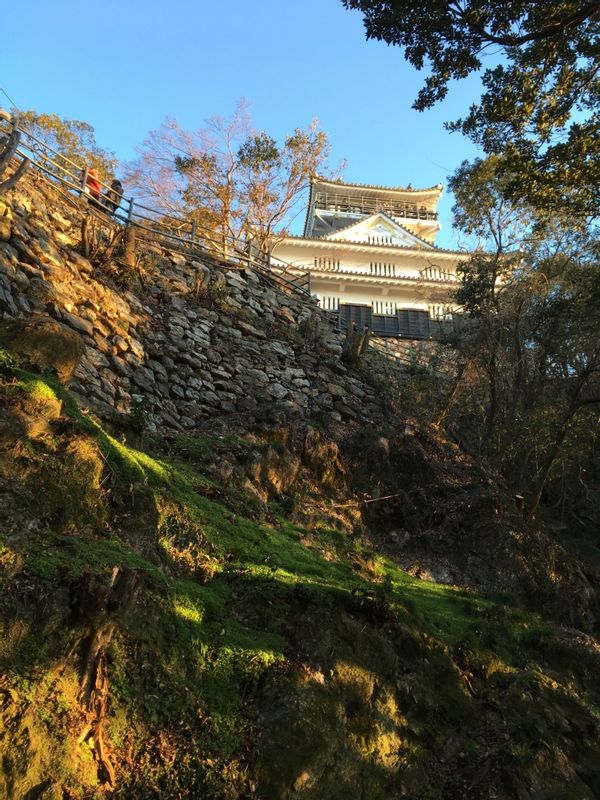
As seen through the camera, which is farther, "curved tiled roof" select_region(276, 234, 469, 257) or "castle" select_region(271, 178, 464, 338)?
"curved tiled roof" select_region(276, 234, 469, 257)

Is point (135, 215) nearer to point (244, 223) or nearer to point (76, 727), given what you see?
point (244, 223)

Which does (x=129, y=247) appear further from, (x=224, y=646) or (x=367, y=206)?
(x=367, y=206)

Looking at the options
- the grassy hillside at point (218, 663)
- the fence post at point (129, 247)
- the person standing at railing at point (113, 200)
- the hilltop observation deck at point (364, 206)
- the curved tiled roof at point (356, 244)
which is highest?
the hilltop observation deck at point (364, 206)

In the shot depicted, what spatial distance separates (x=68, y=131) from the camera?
2720 centimetres

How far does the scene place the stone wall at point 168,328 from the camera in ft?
35.5

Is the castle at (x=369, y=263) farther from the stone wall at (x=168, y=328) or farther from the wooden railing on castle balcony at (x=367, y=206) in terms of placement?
the stone wall at (x=168, y=328)

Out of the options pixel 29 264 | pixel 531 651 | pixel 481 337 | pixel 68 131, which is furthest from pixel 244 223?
pixel 531 651

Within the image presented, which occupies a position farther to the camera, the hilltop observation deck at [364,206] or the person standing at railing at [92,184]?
the hilltop observation deck at [364,206]

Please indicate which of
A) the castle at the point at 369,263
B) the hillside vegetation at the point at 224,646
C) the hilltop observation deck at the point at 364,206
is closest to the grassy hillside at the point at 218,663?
the hillside vegetation at the point at 224,646

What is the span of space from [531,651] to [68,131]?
2856cm

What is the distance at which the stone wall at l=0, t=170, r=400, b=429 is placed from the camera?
10.8 metres

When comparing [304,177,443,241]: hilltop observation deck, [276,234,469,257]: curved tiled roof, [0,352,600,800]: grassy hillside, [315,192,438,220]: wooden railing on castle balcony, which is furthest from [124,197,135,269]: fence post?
[315,192,438,220]: wooden railing on castle balcony

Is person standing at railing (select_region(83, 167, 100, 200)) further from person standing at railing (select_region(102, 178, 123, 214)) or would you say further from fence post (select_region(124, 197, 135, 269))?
fence post (select_region(124, 197, 135, 269))

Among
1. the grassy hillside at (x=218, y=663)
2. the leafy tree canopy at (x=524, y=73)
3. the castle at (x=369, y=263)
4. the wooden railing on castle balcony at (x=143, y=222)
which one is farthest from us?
the castle at (x=369, y=263)
